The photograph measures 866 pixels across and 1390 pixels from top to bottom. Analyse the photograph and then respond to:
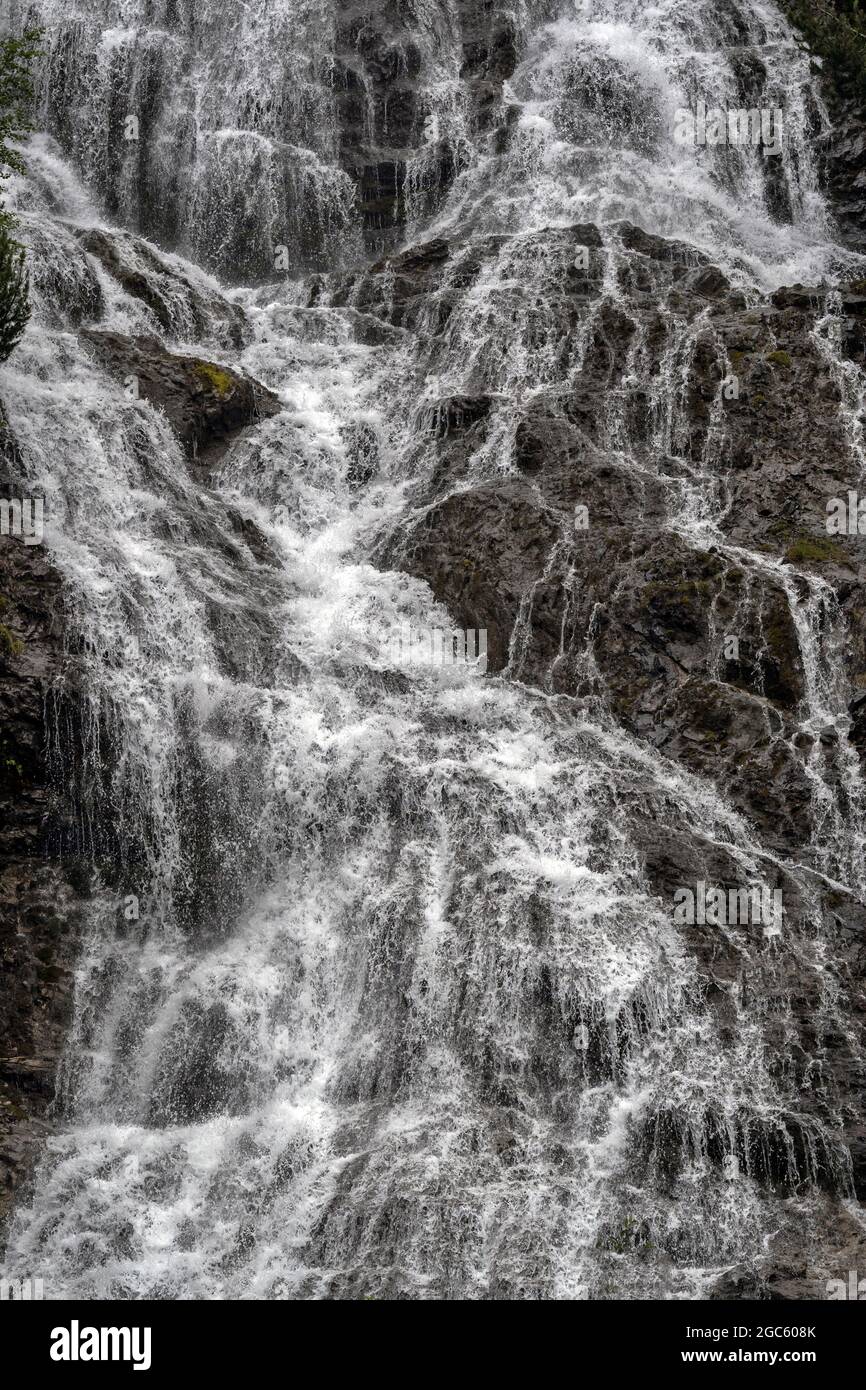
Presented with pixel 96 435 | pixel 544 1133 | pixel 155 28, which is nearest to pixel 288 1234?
pixel 544 1133

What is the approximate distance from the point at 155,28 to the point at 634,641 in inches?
957

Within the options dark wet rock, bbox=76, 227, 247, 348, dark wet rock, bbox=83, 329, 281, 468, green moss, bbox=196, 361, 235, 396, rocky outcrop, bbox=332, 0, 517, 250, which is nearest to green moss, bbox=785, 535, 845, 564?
dark wet rock, bbox=83, 329, 281, 468

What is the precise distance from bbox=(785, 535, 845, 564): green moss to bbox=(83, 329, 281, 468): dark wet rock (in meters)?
10.1

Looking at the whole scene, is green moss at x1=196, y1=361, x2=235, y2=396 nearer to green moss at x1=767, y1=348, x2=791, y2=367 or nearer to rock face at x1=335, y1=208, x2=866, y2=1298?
rock face at x1=335, y1=208, x2=866, y2=1298

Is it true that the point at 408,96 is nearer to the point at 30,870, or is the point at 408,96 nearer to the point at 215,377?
the point at 215,377

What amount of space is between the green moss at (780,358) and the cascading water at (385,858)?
78cm

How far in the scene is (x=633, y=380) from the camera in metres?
26.0

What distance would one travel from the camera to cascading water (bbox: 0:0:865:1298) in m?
15.3

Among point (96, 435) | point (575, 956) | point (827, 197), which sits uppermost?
point (827, 197)

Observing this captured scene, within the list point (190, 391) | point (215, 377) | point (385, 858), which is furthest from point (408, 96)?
point (385, 858)

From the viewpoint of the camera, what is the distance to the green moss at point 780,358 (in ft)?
83.9

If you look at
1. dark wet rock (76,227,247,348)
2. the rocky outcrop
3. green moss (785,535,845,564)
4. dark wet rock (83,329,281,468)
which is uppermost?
the rocky outcrop

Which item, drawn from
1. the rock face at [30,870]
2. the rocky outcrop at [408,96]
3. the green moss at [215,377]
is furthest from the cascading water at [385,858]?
the rocky outcrop at [408,96]

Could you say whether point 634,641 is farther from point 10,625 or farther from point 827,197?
point 827,197
